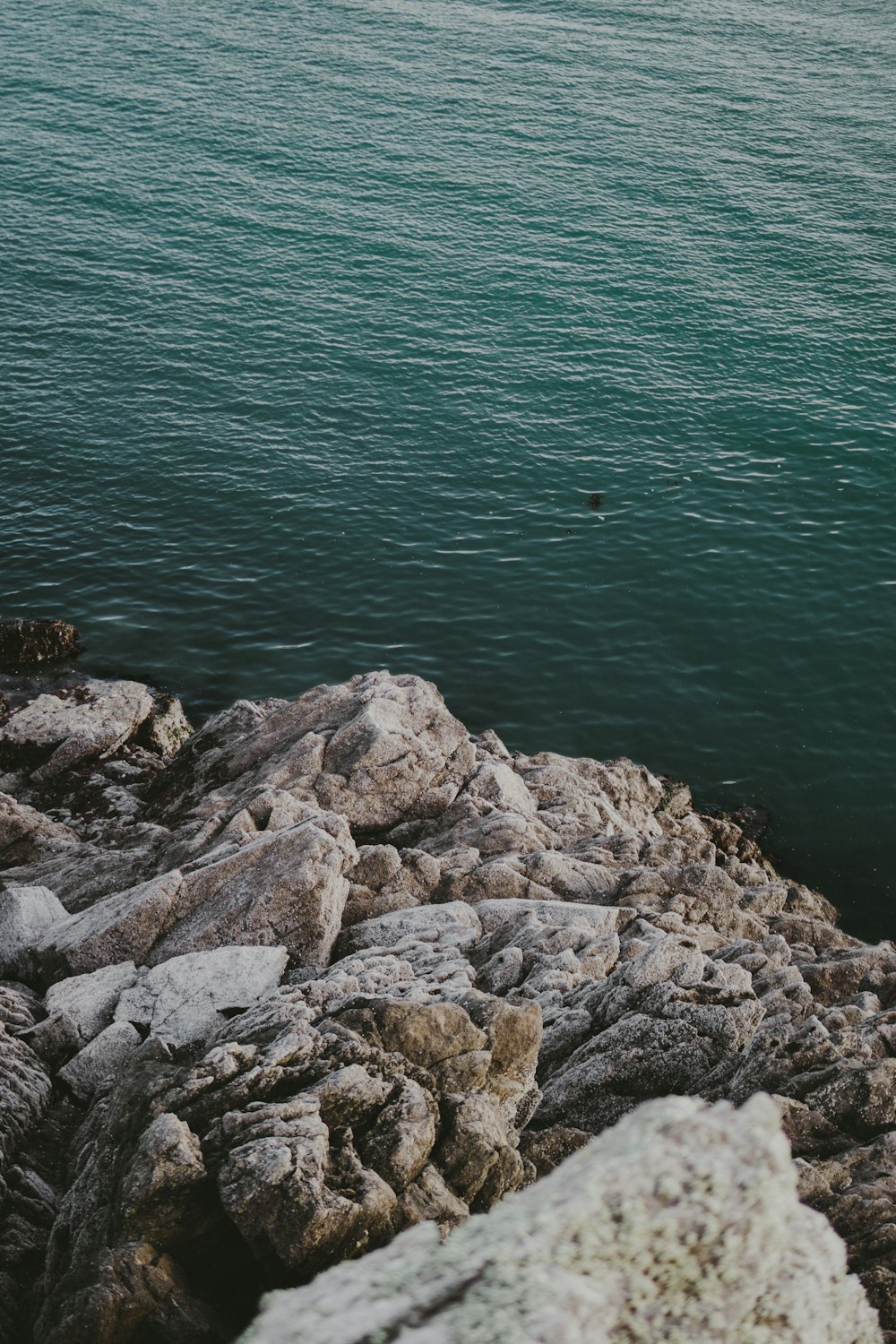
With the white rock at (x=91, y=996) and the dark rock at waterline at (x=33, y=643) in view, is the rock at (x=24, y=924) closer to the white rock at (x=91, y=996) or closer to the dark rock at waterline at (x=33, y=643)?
the white rock at (x=91, y=996)

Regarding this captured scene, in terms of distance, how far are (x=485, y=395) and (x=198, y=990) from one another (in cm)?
4711

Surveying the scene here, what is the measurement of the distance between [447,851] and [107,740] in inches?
619

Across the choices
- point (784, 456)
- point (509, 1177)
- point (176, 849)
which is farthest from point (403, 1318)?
point (784, 456)

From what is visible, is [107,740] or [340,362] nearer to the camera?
[107,740]

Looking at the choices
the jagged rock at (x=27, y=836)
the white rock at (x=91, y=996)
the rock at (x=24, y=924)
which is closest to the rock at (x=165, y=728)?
the jagged rock at (x=27, y=836)

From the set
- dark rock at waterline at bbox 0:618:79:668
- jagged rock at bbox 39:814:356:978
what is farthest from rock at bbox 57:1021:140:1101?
dark rock at waterline at bbox 0:618:79:668

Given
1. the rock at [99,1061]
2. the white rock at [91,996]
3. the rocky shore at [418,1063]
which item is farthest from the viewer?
the white rock at [91,996]

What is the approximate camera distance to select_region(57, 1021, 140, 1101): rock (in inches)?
738

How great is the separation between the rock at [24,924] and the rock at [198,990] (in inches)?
164

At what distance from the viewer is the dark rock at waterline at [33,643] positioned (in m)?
43.6

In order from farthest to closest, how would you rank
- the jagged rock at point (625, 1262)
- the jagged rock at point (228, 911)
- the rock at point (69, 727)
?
the rock at point (69, 727), the jagged rock at point (228, 911), the jagged rock at point (625, 1262)

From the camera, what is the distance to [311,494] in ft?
176

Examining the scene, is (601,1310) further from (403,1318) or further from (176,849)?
(176,849)

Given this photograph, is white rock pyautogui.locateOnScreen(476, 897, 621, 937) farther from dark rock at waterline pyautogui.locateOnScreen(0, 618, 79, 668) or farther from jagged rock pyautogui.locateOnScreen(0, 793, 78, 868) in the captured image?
dark rock at waterline pyautogui.locateOnScreen(0, 618, 79, 668)
